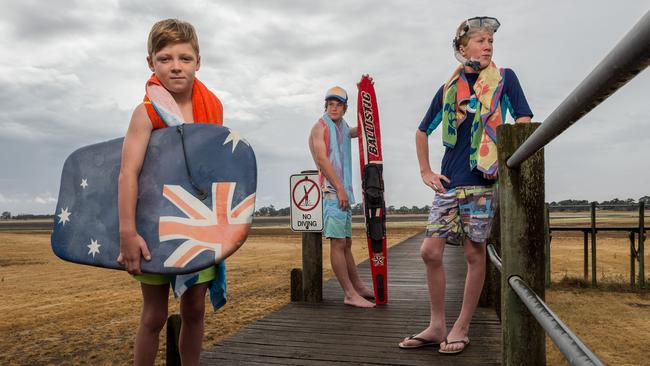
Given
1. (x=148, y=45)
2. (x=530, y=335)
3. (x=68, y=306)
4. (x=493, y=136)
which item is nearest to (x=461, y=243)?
(x=493, y=136)

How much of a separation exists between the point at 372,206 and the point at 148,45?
269cm

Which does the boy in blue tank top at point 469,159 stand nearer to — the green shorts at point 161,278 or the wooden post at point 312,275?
the green shorts at point 161,278

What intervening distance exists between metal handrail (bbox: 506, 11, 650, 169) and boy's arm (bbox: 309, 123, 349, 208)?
2.89 meters

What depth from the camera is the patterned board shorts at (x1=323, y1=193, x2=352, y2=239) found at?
13.5 ft

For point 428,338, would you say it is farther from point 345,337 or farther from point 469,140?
point 469,140

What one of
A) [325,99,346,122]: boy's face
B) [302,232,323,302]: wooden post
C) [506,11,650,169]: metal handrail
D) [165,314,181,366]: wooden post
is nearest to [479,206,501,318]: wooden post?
[302,232,323,302]: wooden post

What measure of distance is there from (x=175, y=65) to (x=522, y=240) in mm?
1411

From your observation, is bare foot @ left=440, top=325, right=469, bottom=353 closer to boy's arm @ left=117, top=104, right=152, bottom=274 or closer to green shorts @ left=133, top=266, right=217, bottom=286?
green shorts @ left=133, top=266, right=217, bottom=286

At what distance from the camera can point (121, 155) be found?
5.92 feet

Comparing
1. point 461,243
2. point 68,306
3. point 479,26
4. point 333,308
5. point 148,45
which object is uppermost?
point 479,26

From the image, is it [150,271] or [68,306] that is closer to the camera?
[150,271]

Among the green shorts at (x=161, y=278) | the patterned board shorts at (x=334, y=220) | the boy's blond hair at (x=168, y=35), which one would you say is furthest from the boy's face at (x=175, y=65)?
the patterned board shorts at (x=334, y=220)

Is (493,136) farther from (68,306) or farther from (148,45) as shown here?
(68,306)

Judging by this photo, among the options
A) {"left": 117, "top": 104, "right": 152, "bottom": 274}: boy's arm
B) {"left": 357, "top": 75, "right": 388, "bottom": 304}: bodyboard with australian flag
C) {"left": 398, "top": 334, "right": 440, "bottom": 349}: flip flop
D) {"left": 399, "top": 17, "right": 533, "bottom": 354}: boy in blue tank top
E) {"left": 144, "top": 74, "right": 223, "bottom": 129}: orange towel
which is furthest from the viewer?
{"left": 357, "top": 75, "right": 388, "bottom": 304}: bodyboard with australian flag
